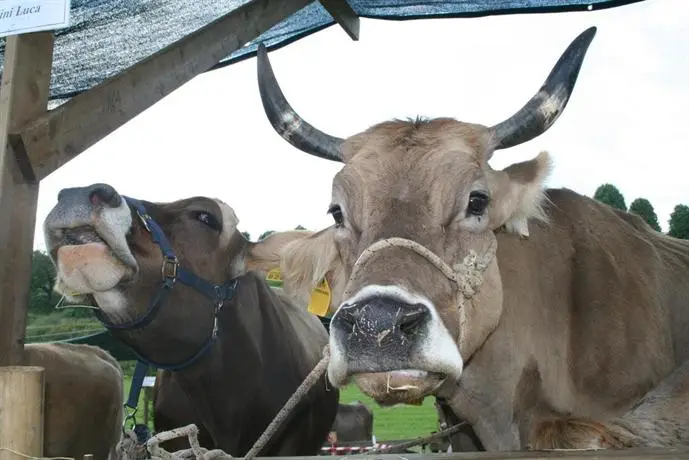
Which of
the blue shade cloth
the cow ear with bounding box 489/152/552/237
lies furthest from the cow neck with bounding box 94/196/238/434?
the cow ear with bounding box 489/152/552/237

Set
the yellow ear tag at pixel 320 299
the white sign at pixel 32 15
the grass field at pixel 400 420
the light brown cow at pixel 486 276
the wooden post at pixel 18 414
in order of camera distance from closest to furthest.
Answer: the wooden post at pixel 18 414, the light brown cow at pixel 486 276, the white sign at pixel 32 15, the yellow ear tag at pixel 320 299, the grass field at pixel 400 420

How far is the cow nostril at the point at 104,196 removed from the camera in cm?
381

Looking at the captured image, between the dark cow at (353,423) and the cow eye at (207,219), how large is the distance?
14.2ft

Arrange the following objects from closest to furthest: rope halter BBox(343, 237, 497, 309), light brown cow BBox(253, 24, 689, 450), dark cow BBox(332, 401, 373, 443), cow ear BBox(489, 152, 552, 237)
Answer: light brown cow BBox(253, 24, 689, 450) → rope halter BBox(343, 237, 497, 309) → cow ear BBox(489, 152, 552, 237) → dark cow BBox(332, 401, 373, 443)

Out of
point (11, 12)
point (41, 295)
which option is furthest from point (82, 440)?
point (41, 295)

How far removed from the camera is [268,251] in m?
4.67

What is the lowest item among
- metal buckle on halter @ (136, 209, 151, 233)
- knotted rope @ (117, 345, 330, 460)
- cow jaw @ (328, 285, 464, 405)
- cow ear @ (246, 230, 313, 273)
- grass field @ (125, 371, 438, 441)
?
grass field @ (125, 371, 438, 441)

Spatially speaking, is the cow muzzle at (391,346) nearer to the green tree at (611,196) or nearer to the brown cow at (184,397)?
the brown cow at (184,397)

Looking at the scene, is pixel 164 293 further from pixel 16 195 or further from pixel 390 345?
pixel 390 345

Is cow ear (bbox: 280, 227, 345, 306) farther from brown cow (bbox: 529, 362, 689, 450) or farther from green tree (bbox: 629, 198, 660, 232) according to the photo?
green tree (bbox: 629, 198, 660, 232)

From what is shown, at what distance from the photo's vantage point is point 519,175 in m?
3.37

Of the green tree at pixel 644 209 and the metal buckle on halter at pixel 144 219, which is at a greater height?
the green tree at pixel 644 209

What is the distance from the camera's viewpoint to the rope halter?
2.72 metres

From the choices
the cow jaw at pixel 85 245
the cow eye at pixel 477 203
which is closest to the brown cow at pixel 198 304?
the cow jaw at pixel 85 245
